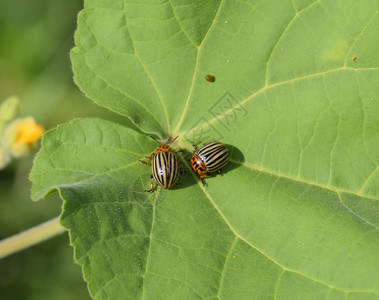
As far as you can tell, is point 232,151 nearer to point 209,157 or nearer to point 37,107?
point 209,157

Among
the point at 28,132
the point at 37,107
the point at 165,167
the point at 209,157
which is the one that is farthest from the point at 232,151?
the point at 37,107

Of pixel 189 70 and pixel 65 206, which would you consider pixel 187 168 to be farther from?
Answer: pixel 65 206

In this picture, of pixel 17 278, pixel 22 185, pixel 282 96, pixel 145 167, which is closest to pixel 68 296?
pixel 17 278

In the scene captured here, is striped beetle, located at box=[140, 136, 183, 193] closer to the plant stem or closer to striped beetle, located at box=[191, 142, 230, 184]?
striped beetle, located at box=[191, 142, 230, 184]

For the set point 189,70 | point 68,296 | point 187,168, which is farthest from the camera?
point 68,296

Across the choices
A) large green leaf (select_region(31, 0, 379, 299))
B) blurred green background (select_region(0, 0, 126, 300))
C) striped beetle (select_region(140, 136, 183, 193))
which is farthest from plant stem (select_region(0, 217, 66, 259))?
blurred green background (select_region(0, 0, 126, 300))

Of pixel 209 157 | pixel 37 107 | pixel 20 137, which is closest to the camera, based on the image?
pixel 209 157

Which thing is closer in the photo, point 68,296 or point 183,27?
point 183,27
